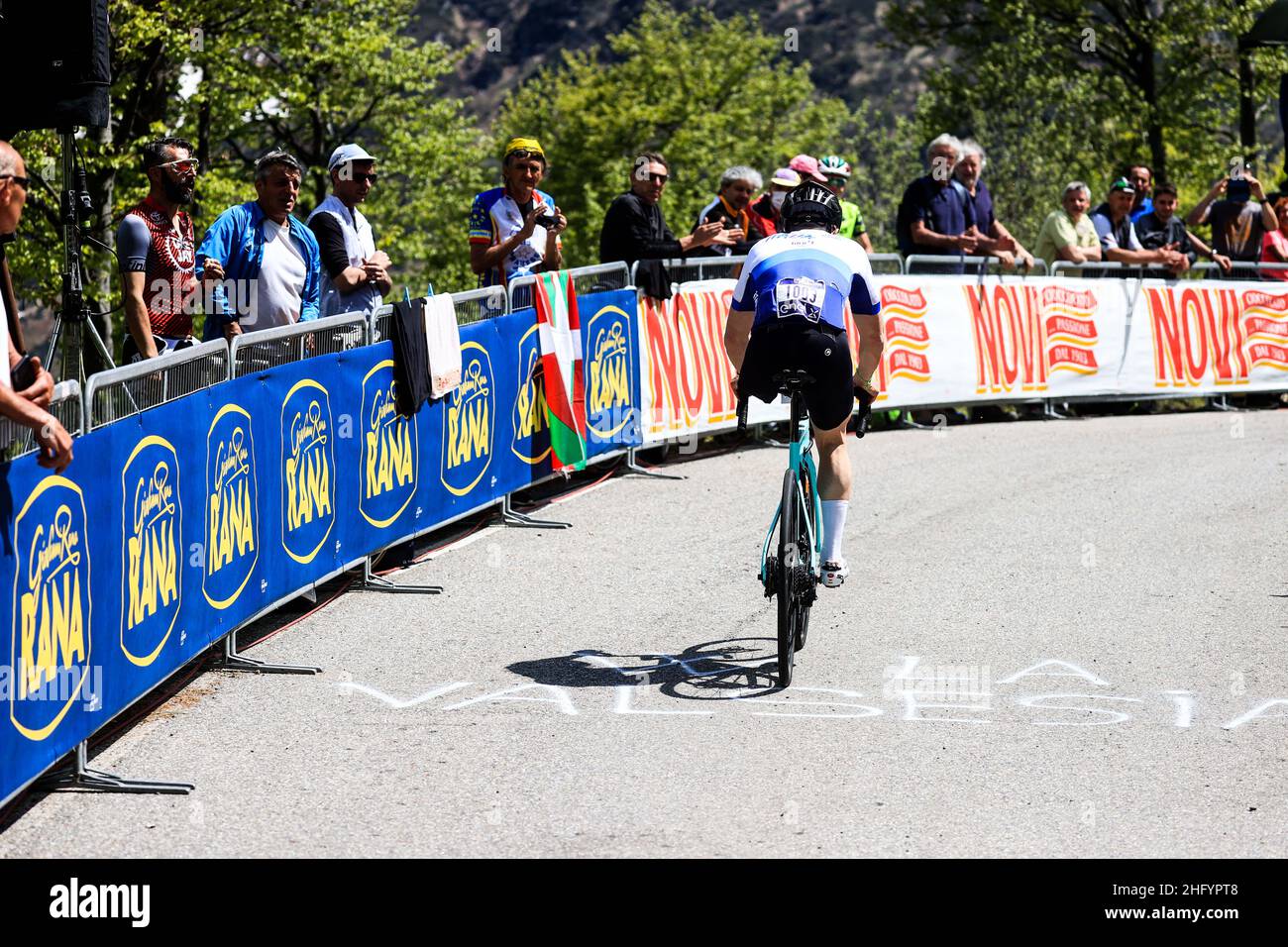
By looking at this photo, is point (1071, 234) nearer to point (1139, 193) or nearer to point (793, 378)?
point (1139, 193)

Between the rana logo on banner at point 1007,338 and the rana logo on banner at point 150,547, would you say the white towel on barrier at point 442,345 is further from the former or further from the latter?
the rana logo on banner at point 1007,338

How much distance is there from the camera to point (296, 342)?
8.41 metres

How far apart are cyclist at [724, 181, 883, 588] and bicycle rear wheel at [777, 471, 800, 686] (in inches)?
17.7

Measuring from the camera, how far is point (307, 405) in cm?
838

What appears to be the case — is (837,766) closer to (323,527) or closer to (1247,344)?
(323,527)

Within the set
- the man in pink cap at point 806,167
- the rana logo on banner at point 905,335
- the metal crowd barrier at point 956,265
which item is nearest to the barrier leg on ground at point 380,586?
the man in pink cap at point 806,167

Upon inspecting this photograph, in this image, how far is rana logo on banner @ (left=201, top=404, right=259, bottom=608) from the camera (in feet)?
24.0

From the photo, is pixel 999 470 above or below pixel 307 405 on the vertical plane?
below

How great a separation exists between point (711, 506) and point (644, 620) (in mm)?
3307

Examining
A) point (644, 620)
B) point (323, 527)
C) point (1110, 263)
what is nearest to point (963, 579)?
point (644, 620)

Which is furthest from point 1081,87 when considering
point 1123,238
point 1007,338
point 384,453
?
point 384,453

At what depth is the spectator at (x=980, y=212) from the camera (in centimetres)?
1619

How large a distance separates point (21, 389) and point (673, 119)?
3147 inches

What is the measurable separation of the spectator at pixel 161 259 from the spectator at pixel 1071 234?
10.1 m
